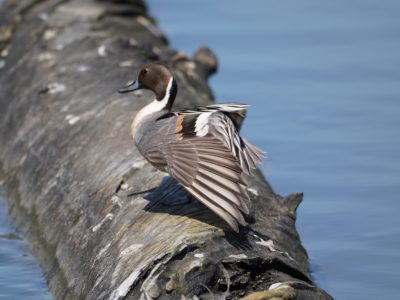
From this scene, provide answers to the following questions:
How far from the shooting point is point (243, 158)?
5492 millimetres

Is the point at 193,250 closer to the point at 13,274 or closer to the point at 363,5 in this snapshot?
the point at 13,274

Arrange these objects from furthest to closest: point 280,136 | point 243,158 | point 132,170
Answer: point 280,136, point 132,170, point 243,158

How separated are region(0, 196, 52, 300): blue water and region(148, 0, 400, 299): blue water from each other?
1723mm

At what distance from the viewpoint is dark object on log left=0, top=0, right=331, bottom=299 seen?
4.62m

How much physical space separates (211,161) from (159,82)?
120 centimetres

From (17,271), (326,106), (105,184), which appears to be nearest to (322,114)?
(326,106)

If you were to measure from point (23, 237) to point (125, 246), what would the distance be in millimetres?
2125

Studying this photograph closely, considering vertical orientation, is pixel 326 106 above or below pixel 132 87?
below

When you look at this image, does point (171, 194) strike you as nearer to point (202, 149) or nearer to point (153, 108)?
point (202, 149)

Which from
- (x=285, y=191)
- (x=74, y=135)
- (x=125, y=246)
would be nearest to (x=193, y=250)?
(x=125, y=246)

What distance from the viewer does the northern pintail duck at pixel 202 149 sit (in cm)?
490

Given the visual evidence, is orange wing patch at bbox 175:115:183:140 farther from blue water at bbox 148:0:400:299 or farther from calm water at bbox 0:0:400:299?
blue water at bbox 148:0:400:299

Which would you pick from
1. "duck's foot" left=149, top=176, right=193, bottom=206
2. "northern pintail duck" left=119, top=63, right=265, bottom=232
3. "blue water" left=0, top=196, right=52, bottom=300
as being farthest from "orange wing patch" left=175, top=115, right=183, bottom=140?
"blue water" left=0, top=196, right=52, bottom=300

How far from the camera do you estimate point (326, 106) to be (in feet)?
30.1
